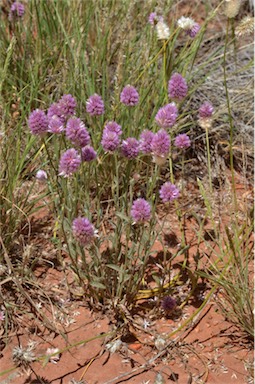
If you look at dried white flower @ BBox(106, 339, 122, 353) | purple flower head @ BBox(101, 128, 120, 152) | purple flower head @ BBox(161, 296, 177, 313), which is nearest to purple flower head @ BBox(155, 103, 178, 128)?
purple flower head @ BBox(101, 128, 120, 152)

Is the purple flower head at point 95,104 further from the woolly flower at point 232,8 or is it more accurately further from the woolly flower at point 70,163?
the woolly flower at point 232,8

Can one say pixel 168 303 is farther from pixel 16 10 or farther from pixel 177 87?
pixel 16 10

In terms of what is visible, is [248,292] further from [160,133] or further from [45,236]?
[45,236]

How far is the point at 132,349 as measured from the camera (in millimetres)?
2164

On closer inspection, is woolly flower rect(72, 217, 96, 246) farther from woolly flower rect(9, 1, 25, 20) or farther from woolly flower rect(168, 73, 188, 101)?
woolly flower rect(9, 1, 25, 20)

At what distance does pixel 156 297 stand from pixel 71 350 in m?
0.43

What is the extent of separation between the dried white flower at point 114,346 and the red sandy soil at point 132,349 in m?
0.02

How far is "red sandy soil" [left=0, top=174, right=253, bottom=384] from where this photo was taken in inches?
82.5

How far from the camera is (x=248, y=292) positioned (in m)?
2.14

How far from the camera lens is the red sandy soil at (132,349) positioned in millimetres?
2096

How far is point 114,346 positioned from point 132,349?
2.8 inches

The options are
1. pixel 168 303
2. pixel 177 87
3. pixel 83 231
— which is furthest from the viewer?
pixel 168 303

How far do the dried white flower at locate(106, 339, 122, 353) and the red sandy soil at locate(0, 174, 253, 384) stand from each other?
19 mm

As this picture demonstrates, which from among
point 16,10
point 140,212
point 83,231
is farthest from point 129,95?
point 16,10
